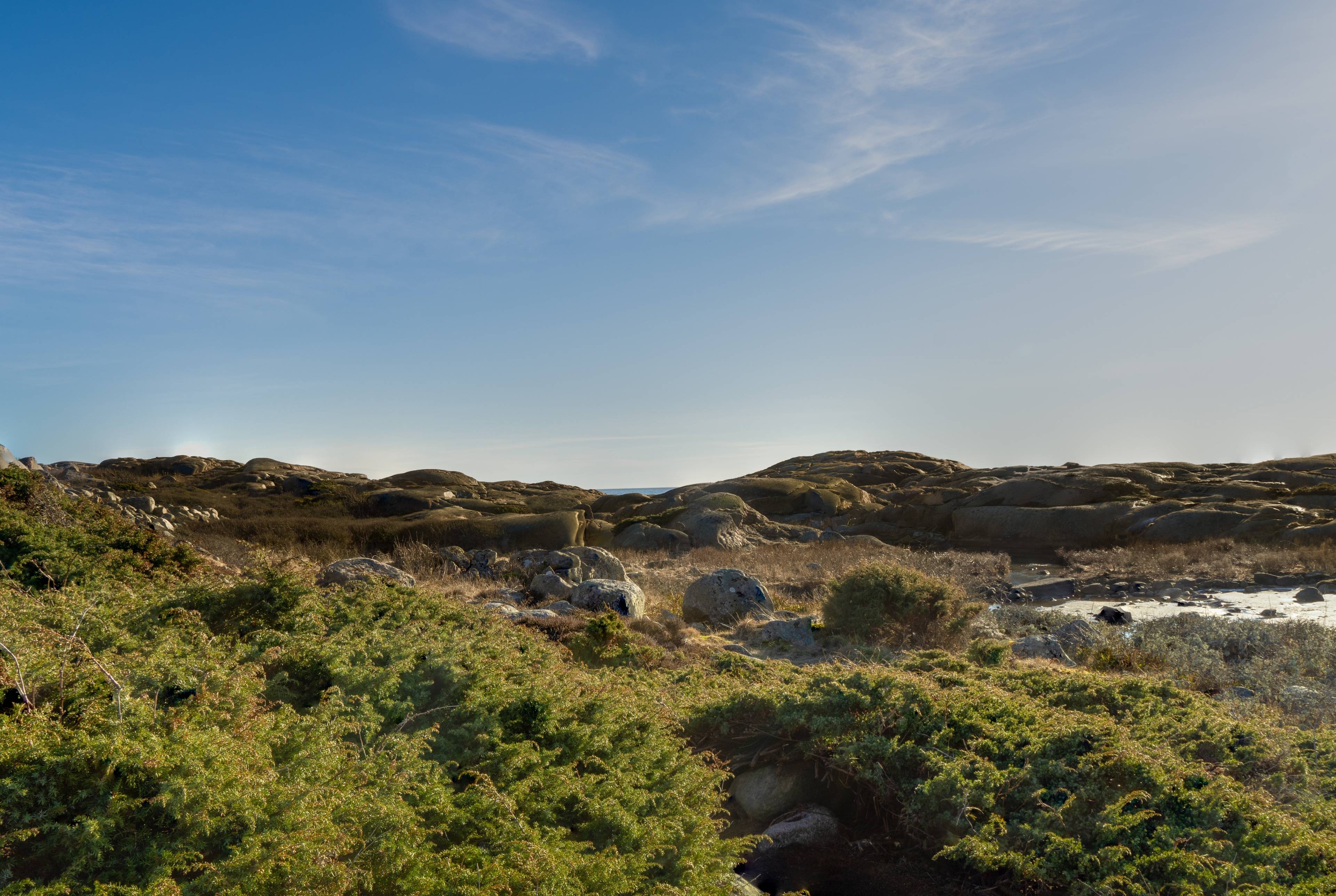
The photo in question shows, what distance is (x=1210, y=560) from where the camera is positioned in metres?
26.6

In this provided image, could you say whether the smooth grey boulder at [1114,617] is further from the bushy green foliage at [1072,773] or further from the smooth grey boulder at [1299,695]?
the bushy green foliage at [1072,773]

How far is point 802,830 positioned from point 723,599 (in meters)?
9.81

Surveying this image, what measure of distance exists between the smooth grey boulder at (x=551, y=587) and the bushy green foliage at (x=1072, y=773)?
8664mm

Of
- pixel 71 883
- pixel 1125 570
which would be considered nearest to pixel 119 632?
pixel 71 883

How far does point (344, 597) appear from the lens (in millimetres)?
9688

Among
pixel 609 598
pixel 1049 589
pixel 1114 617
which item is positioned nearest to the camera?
pixel 609 598

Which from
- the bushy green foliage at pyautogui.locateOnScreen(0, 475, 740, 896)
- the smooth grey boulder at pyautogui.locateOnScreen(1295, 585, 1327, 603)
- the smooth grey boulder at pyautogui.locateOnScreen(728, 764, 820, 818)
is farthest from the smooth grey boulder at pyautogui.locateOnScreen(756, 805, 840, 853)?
the smooth grey boulder at pyautogui.locateOnScreen(1295, 585, 1327, 603)

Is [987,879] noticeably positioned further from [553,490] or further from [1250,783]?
[553,490]

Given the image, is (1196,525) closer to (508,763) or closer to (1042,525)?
(1042,525)

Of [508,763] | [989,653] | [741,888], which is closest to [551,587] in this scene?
[989,653]

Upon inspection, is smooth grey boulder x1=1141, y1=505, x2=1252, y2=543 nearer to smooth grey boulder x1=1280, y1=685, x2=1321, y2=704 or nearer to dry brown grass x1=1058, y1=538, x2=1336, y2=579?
dry brown grass x1=1058, y1=538, x2=1336, y2=579

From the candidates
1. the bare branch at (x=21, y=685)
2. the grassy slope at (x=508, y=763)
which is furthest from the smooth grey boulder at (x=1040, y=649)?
the bare branch at (x=21, y=685)

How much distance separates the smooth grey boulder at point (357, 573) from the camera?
43.9 feet

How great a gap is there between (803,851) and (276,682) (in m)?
4.17
